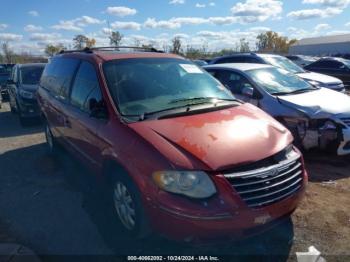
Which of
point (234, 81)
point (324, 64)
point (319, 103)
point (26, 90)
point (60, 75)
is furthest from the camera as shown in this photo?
point (324, 64)

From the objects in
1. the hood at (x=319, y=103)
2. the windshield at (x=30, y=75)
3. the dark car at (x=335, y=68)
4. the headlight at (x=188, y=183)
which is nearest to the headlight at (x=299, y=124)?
the hood at (x=319, y=103)

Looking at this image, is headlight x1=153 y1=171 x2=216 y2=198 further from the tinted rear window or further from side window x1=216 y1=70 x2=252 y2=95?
side window x1=216 y1=70 x2=252 y2=95

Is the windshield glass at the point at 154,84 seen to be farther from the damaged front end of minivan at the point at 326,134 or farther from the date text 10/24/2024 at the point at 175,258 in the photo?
the damaged front end of minivan at the point at 326,134

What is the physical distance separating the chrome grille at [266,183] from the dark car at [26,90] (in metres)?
8.28

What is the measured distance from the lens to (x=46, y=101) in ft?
19.8

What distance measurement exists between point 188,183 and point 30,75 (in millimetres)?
9679

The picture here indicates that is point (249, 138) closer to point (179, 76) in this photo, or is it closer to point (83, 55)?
point (179, 76)

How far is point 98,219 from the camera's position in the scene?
12.8ft

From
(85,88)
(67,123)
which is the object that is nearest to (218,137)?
(85,88)

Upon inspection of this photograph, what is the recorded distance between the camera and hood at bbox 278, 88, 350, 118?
18.1ft

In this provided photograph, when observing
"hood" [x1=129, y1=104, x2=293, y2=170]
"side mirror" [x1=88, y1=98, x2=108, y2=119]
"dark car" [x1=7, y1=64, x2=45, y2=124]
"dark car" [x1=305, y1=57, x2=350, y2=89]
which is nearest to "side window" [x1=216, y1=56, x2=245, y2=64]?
"dark car" [x1=305, y1=57, x2=350, y2=89]

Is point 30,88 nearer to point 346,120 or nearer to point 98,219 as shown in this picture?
point 98,219

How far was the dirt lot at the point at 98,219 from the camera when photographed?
3268 mm

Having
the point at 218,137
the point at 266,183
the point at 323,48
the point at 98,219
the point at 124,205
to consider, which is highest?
the point at 218,137
